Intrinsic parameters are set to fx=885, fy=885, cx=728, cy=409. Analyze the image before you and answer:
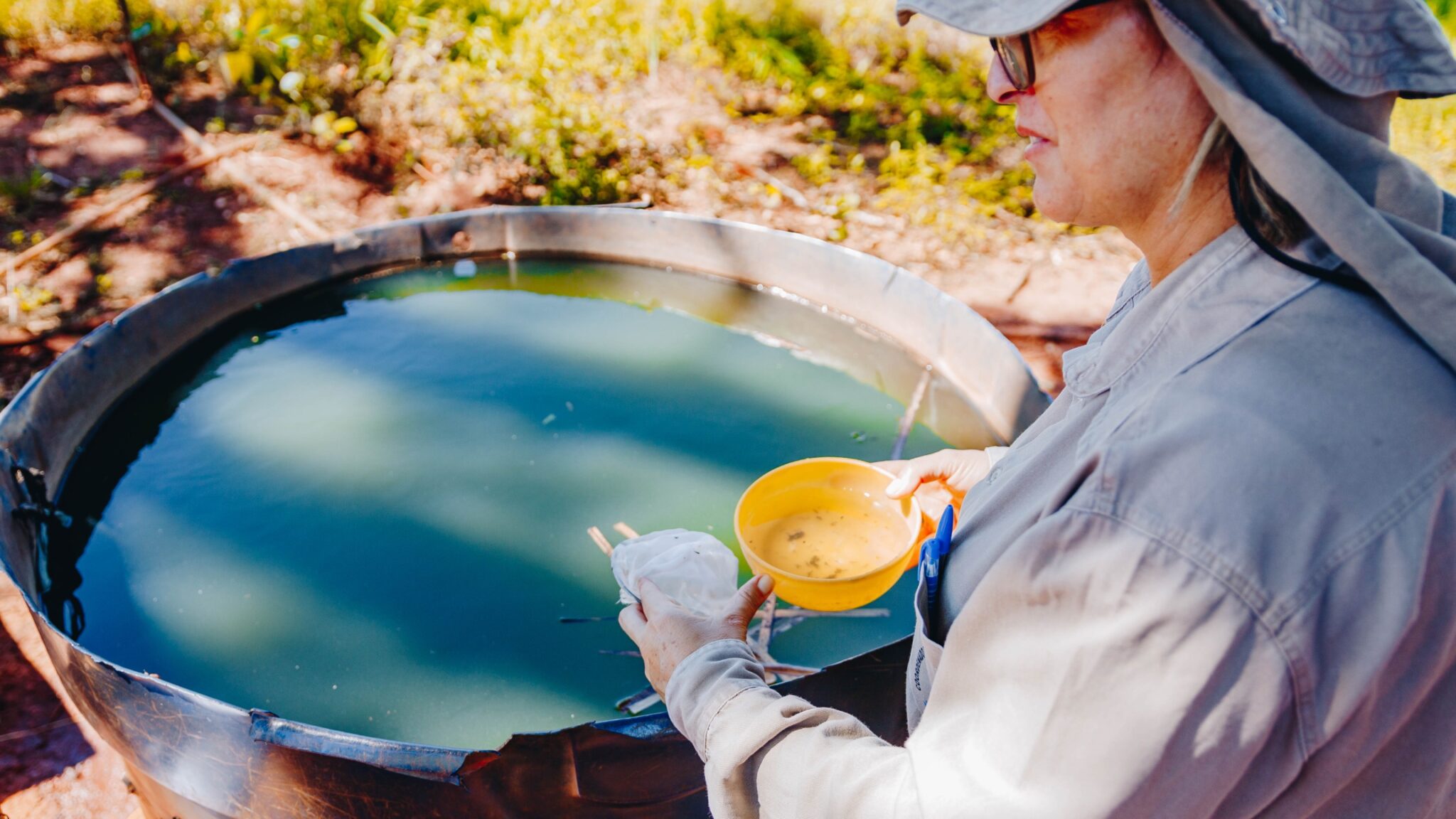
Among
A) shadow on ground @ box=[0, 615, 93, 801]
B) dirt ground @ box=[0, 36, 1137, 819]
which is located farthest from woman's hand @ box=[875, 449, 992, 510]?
shadow on ground @ box=[0, 615, 93, 801]

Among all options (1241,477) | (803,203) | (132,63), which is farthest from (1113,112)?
(132,63)

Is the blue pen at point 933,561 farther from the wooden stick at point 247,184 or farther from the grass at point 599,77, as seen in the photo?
the grass at point 599,77

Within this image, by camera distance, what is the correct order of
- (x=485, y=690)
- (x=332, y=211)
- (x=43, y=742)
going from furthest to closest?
(x=332, y=211) < (x=43, y=742) < (x=485, y=690)

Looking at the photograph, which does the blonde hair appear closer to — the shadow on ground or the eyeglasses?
the eyeglasses

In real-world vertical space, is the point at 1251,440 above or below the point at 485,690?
above

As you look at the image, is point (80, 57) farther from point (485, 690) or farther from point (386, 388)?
point (485, 690)

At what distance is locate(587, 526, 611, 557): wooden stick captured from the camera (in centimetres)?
219

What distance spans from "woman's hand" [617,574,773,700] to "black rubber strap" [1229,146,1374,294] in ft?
2.44

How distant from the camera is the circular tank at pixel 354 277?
4.45 feet

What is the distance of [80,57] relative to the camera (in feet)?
17.4

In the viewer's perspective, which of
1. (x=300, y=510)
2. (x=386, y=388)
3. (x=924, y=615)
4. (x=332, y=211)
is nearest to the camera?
(x=924, y=615)

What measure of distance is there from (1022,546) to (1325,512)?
0.20 metres

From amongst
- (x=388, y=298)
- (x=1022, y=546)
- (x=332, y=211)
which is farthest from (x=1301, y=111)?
(x=332, y=211)

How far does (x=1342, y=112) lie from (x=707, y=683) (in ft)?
2.74
